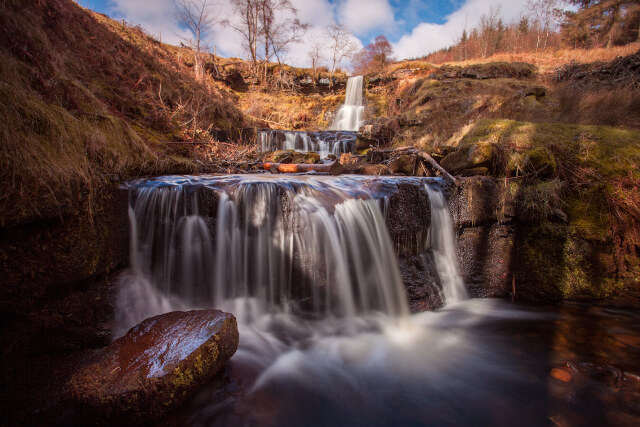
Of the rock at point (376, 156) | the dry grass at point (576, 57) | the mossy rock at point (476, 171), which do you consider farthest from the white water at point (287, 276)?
the dry grass at point (576, 57)

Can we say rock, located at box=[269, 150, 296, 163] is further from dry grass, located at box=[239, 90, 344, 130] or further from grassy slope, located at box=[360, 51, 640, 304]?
dry grass, located at box=[239, 90, 344, 130]

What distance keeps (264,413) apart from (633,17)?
99.1 ft

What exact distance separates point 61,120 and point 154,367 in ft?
9.49

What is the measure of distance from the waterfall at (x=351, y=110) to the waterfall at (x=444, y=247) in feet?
47.5

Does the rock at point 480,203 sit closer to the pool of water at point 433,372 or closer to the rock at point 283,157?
the pool of water at point 433,372

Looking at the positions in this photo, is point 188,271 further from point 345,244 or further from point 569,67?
point 569,67

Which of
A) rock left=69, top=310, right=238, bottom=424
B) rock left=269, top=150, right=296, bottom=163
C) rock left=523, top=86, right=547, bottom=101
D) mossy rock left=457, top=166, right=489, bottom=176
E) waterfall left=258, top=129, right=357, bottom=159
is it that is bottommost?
rock left=69, top=310, right=238, bottom=424

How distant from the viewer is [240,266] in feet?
11.6

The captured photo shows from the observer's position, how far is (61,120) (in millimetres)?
2984

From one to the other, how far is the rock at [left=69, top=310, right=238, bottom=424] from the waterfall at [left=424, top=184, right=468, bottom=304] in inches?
127

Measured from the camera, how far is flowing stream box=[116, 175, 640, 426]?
229 centimetres

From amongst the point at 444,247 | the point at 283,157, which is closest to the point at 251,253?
the point at 444,247

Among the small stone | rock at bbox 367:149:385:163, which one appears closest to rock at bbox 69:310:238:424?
the small stone

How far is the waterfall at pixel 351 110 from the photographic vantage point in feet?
61.4
